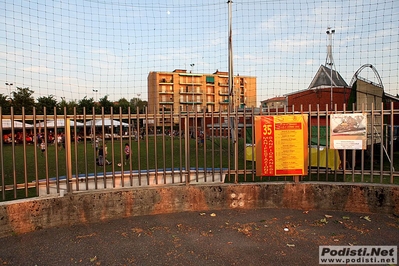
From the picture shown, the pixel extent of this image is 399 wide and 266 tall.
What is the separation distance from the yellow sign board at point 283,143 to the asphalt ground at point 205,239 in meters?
0.87

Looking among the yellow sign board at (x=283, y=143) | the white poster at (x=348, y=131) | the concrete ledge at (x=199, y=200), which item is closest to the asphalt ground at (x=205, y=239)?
the concrete ledge at (x=199, y=200)

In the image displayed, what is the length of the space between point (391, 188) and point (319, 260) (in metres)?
2.70

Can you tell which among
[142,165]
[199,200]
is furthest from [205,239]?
[142,165]

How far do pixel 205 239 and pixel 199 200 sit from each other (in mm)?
1391

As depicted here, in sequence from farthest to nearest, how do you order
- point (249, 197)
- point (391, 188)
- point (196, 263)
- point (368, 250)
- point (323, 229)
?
point (249, 197)
point (391, 188)
point (323, 229)
point (368, 250)
point (196, 263)

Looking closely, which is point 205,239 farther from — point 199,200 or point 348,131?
point 348,131

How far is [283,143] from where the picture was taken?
5836 millimetres

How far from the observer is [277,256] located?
3781 mm

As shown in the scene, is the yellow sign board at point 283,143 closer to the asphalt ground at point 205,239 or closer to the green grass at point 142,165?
the green grass at point 142,165

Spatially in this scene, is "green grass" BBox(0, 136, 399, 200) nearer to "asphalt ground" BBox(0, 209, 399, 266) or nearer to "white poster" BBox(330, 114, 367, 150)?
"white poster" BBox(330, 114, 367, 150)

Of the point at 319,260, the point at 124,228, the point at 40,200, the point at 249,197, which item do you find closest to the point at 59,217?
the point at 40,200

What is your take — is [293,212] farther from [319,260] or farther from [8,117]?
[8,117]

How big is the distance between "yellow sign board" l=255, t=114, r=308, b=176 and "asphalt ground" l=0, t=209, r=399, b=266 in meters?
0.87

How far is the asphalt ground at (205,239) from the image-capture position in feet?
12.4
